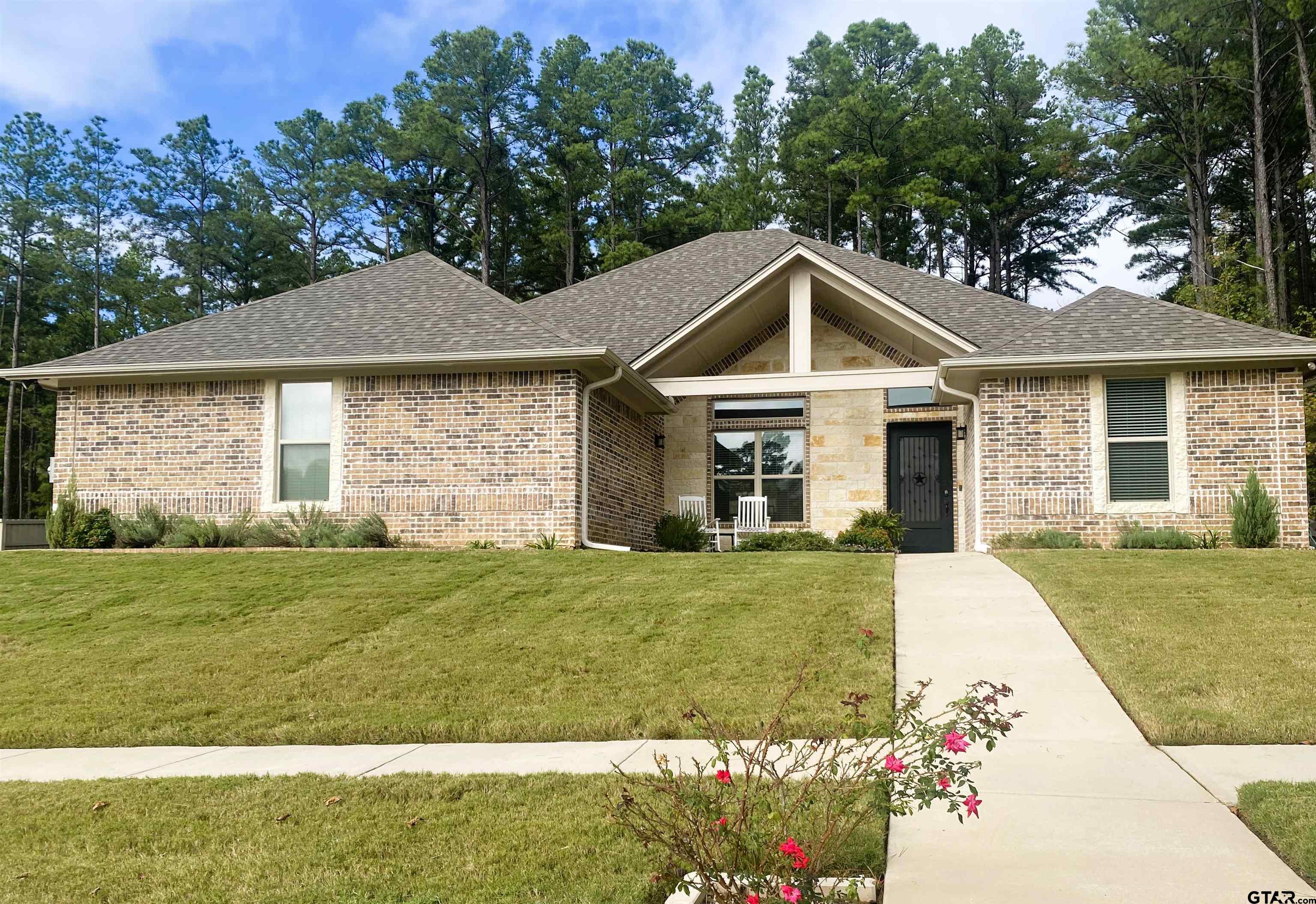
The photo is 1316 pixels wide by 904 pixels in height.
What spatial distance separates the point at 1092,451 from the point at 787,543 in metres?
4.68

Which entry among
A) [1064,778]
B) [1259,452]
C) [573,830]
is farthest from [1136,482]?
[573,830]

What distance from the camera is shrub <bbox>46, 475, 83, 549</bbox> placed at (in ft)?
48.2

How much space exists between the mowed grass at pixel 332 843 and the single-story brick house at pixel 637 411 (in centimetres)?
825

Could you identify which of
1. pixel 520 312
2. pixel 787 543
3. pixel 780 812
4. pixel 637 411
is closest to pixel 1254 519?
pixel 787 543

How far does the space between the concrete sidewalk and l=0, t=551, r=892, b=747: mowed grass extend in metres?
0.22

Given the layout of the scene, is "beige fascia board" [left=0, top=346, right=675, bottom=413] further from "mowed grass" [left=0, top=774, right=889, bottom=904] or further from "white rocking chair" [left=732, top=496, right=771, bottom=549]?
"mowed grass" [left=0, top=774, right=889, bottom=904]

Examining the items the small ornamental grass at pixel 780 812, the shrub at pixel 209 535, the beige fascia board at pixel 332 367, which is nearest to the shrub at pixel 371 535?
the shrub at pixel 209 535

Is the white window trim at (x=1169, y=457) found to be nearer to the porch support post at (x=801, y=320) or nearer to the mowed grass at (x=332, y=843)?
the porch support post at (x=801, y=320)

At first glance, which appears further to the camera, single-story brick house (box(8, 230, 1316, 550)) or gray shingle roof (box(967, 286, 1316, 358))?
single-story brick house (box(8, 230, 1316, 550))

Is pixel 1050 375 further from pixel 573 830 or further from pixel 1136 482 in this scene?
pixel 573 830

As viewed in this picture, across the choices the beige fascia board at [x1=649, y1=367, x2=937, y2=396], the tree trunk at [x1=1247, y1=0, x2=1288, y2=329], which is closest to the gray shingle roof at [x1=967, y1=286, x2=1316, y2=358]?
the beige fascia board at [x1=649, y1=367, x2=937, y2=396]

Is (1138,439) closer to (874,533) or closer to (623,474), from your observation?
(874,533)

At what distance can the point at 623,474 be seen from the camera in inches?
637

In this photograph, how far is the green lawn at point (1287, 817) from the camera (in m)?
4.32
